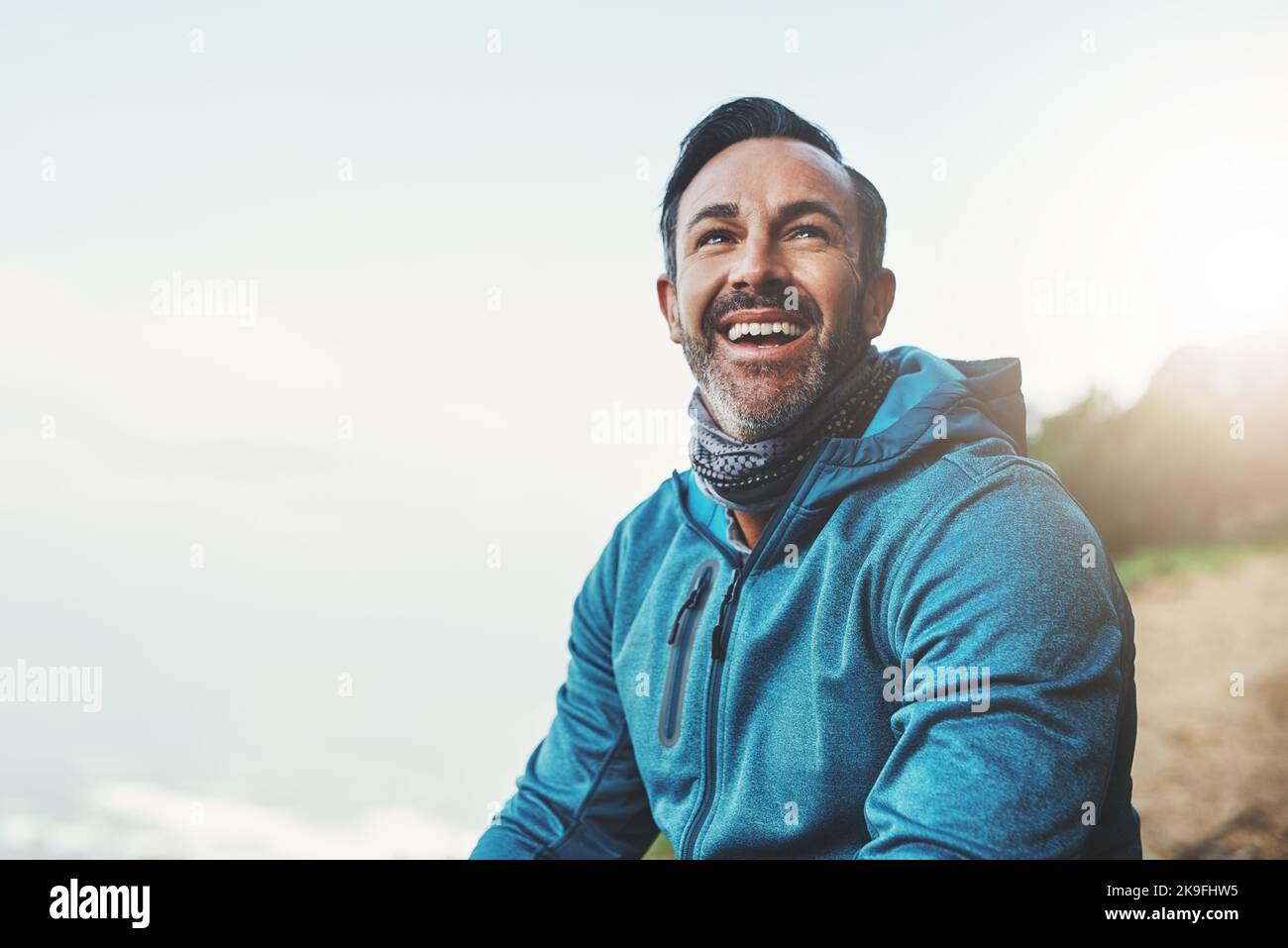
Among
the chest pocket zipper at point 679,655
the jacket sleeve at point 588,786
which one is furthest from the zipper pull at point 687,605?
the jacket sleeve at point 588,786

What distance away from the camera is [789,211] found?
192 centimetres

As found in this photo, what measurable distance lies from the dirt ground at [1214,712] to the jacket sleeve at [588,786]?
3.54 metres

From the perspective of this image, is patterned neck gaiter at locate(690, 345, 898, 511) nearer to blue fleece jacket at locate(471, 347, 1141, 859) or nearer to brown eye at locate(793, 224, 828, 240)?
blue fleece jacket at locate(471, 347, 1141, 859)

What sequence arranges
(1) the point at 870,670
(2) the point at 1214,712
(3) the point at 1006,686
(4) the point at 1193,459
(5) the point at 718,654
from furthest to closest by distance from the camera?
1. (4) the point at 1193,459
2. (2) the point at 1214,712
3. (5) the point at 718,654
4. (1) the point at 870,670
5. (3) the point at 1006,686

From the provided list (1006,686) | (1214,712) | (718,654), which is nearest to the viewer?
(1006,686)

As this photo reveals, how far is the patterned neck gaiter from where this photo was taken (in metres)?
1.87

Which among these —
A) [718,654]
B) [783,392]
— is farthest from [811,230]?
[718,654]

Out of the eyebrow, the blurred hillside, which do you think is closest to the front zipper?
the eyebrow

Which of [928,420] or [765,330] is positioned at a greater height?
[765,330]

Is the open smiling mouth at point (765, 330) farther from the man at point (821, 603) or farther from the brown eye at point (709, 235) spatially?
the brown eye at point (709, 235)

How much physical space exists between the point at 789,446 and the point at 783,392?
12 cm

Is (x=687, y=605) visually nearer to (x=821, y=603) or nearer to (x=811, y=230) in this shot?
(x=821, y=603)
